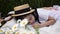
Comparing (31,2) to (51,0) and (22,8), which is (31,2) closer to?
(51,0)

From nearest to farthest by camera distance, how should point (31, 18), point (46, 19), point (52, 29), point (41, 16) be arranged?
point (52, 29) < point (31, 18) < point (46, 19) < point (41, 16)

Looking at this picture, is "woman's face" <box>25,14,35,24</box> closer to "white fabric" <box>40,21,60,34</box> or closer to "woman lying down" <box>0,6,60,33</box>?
"woman lying down" <box>0,6,60,33</box>

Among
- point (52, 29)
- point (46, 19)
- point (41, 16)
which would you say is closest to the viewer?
point (52, 29)

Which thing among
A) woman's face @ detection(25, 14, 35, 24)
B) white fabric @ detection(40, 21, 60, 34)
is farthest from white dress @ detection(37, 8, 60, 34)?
woman's face @ detection(25, 14, 35, 24)

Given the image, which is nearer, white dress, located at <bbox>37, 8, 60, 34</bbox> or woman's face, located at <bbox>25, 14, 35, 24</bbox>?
white dress, located at <bbox>37, 8, 60, 34</bbox>

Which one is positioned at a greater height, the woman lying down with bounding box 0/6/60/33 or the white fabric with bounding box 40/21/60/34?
the woman lying down with bounding box 0/6/60/33

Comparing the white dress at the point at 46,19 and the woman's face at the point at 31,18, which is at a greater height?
the woman's face at the point at 31,18

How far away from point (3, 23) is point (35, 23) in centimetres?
A: 42

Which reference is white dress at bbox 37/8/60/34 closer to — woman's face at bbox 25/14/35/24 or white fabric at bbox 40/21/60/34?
white fabric at bbox 40/21/60/34

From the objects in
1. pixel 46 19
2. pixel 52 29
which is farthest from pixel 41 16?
pixel 52 29

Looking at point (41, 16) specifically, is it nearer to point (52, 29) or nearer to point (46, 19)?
point (46, 19)

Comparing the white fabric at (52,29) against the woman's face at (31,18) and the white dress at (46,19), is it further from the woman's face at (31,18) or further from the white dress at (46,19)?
the woman's face at (31,18)

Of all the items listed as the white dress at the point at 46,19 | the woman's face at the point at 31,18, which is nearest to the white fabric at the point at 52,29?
the white dress at the point at 46,19

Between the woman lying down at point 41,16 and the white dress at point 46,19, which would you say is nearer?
the white dress at point 46,19
